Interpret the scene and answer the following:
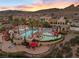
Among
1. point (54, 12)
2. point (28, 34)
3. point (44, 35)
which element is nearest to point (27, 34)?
point (28, 34)

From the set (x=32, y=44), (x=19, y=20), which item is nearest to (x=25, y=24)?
(x=19, y=20)

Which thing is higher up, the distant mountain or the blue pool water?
the distant mountain

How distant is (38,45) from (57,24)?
0.33 meters

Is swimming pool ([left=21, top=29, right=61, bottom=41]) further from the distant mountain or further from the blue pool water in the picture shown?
the distant mountain

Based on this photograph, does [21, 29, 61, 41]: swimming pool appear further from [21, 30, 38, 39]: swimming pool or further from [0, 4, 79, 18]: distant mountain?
[0, 4, 79, 18]: distant mountain

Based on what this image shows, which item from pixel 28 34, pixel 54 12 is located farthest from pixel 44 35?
pixel 54 12

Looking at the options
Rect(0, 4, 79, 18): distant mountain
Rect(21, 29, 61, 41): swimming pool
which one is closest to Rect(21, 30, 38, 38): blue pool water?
Rect(21, 29, 61, 41): swimming pool

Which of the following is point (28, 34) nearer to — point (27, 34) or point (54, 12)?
point (27, 34)

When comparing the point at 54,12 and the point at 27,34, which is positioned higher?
the point at 54,12

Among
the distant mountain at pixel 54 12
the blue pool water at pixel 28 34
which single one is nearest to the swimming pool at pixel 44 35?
the blue pool water at pixel 28 34

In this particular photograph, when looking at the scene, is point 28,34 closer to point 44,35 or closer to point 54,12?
point 44,35

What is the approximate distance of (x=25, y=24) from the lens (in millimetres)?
2328

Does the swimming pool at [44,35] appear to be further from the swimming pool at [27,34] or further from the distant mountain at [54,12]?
the distant mountain at [54,12]

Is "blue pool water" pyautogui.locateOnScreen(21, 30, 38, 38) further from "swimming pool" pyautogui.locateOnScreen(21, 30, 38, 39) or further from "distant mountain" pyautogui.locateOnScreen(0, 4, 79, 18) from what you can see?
"distant mountain" pyautogui.locateOnScreen(0, 4, 79, 18)
